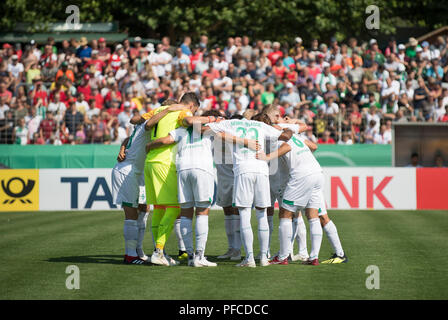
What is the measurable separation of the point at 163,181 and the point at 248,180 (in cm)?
113

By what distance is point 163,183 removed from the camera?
10.8m

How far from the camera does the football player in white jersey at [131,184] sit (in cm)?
1119

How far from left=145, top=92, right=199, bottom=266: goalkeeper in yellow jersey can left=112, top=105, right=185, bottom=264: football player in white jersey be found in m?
0.32

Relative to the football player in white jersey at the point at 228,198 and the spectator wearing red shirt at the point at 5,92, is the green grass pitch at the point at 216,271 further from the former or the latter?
the spectator wearing red shirt at the point at 5,92

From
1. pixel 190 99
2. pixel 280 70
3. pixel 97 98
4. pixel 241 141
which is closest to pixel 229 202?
pixel 241 141

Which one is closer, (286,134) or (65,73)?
(286,134)

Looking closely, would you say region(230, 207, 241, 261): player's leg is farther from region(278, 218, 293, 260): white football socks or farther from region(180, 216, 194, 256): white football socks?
region(180, 216, 194, 256): white football socks

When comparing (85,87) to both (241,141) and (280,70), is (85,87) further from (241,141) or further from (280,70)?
(241,141)

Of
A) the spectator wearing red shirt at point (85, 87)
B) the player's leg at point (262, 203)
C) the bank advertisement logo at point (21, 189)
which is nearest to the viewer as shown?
the player's leg at point (262, 203)

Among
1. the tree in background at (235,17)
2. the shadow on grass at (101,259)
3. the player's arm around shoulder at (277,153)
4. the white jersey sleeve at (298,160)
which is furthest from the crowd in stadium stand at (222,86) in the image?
the player's arm around shoulder at (277,153)

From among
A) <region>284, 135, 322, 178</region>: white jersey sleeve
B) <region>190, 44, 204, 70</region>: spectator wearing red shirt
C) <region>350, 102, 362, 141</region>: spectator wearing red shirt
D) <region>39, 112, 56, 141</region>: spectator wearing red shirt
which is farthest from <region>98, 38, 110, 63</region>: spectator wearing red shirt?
<region>284, 135, 322, 178</region>: white jersey sleeve

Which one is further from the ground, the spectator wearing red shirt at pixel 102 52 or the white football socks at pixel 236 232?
the spectator wearing red shirt at pixel 102 52

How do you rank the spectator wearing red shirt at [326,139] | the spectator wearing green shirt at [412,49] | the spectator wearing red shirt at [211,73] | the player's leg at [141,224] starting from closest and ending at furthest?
the player's leg at [141,224] < the spectator wearing red shirt at [326,139] < the spectator wearing red shirt at [211,73] < the spectator wearing green shirt at [412,49]

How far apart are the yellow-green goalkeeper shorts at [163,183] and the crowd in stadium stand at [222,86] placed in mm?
12699
